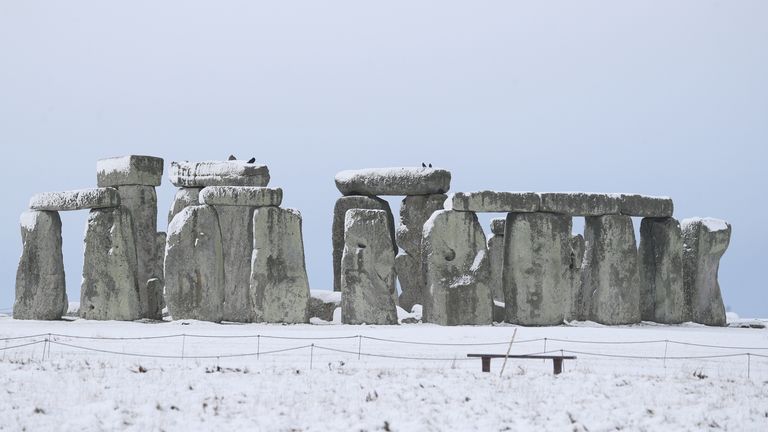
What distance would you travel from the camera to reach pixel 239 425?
12.9 metres

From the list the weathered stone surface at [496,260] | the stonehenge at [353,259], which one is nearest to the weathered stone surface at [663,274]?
the stonehenge at [353,259]

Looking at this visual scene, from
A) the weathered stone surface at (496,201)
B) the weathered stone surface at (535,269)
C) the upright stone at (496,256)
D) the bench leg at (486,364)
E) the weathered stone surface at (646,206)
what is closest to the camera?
the bench leg at (486,364)

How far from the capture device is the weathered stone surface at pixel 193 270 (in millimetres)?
23719

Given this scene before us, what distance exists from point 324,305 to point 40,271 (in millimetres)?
5774

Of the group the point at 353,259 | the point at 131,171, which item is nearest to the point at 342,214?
the point at 131,171

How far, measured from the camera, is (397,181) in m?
28.2

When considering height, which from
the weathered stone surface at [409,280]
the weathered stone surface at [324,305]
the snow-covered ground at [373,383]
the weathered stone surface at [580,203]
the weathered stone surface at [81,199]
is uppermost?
the weathered stone surface at [580,203]

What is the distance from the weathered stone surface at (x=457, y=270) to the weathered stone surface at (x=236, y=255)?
3747 mm

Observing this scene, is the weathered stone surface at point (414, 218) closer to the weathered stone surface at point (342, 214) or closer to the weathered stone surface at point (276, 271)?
the weathered stone surface at point (342, 214)

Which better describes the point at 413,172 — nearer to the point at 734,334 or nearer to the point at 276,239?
the point at 276,239

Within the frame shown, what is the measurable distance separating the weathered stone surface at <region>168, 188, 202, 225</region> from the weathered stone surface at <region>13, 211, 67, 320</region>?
3036mm

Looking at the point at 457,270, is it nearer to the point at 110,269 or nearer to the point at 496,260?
the point at 496,260

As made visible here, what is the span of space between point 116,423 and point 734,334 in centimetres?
1318

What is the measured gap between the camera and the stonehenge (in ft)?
75.3
